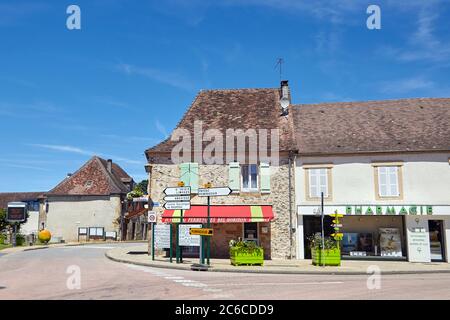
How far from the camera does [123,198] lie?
4556cm

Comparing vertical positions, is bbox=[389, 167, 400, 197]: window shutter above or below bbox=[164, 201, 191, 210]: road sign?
above

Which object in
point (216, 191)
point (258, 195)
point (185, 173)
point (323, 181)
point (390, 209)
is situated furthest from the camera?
point (185, 173)

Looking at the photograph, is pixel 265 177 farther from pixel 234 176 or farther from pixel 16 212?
pixel 16 212

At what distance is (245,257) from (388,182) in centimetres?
856

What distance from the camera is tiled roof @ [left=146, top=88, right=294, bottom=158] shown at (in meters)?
23.5

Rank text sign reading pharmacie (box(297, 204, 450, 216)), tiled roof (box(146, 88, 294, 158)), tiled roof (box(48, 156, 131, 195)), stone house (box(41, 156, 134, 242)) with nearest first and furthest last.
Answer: text sign reading pharmacie (box(297, 204, 450, 216)) < tiled roof (box(146, 88, 294, 158)) < stone house (box(41, 156, 134, 242)) < tiled roof (box(48, 156, 131, 195))

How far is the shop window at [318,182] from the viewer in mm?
21828

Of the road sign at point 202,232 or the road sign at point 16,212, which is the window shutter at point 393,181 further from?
the road sign at point 16,212

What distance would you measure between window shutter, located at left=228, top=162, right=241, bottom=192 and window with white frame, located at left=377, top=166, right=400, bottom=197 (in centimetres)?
701

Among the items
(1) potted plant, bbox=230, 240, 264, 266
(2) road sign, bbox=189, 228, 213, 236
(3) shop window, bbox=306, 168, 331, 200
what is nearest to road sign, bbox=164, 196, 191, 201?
(2) road sign, bbox=189, 228, 213, 236

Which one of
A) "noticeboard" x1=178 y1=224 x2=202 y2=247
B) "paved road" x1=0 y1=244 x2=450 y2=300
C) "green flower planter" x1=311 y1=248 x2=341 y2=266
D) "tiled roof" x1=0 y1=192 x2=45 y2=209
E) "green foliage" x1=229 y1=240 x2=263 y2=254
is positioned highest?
"tiled roof" x1=0 y1=192 x2=45 y2=209

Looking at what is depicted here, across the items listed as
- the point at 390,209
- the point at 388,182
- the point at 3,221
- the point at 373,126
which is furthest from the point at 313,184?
the point at 3,221

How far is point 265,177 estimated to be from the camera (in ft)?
72.2

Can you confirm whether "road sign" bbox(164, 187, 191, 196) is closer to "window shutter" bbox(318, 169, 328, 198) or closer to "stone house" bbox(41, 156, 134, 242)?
"window shutter" bbox(318, 169, 328, 198)
